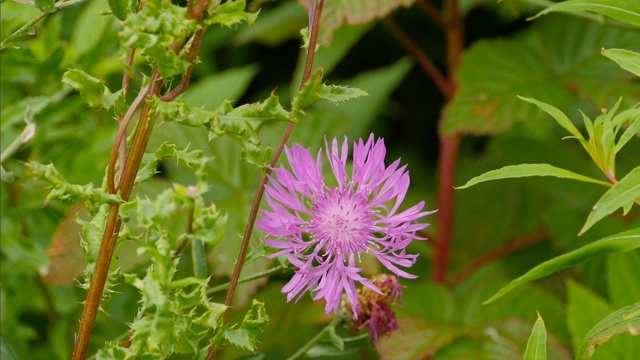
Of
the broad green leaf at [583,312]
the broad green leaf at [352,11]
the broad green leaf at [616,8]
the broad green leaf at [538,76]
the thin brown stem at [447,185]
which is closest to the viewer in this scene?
the broad green leaf at [616,8]

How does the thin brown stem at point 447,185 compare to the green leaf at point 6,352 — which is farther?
the thin brown stem at point 447,185

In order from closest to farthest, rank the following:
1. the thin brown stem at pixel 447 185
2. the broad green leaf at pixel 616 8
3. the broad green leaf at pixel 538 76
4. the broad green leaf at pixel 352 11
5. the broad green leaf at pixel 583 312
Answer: the broad green leaf at pixel 616 8
the broad green leaf at pixel 583 312
the broad green leaf at pixel 352 11
the broad green leaf at pixel 538 76
the thin brown stem at pixel 447 185

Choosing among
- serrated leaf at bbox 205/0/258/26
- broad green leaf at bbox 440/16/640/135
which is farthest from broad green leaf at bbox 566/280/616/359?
serrated leaf at bbox 205/0/258/26

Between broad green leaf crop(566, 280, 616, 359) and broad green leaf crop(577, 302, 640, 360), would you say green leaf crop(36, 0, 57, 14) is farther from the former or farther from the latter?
broad green leaf crop(566, 280, 616, 359)

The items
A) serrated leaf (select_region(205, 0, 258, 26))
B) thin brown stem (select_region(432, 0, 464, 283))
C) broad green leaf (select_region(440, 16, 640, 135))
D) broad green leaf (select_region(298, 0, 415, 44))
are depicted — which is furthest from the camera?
thin brown stem (select_region(432, 0, 464, 283))

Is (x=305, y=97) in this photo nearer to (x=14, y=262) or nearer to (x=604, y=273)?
(x=14, y=262)

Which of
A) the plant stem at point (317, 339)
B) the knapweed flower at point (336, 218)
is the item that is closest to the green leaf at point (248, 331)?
the knapweed flower at point (336, 218)

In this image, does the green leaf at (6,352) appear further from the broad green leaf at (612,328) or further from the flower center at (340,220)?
the broad green leaf at (612,328)
